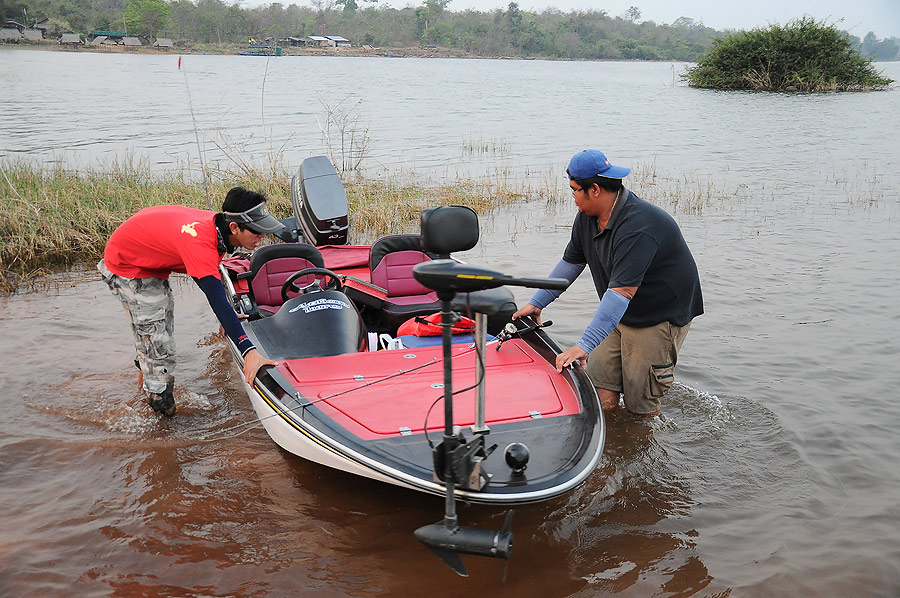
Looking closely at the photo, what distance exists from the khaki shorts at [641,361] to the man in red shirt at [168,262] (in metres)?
2.17

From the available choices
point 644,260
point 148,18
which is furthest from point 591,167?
point 148,18

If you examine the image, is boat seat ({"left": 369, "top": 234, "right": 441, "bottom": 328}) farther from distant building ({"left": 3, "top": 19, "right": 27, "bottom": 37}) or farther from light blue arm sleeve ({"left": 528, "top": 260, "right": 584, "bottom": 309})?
distant building ({"left": 3, "top": 19, "right": 27, "bottom": 37})

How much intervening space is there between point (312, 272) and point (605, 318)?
2.26 metres

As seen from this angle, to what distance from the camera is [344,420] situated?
3770 millimetres

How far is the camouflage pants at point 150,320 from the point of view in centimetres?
455

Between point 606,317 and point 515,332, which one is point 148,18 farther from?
point 606,317

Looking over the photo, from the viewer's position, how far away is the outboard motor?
285 inches

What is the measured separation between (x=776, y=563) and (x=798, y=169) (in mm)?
13733

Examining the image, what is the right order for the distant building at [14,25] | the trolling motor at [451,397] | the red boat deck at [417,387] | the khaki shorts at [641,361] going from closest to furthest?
the trolling motor at [451,397] → the red boat deck at [417,387] → the khaki shorts at [641,361] → the distant building at [14,25]

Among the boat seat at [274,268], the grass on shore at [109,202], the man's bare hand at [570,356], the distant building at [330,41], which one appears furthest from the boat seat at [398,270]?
the distant building at [330,41]

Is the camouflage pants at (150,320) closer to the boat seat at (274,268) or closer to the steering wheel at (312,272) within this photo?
the steering wheel at (312,272)

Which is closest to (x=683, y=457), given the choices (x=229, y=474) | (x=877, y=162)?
(x=229, y=474)

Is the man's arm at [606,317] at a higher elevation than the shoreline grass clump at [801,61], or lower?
lower

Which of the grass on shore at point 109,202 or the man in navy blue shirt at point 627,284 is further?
the grass on shore at point 109,202
